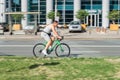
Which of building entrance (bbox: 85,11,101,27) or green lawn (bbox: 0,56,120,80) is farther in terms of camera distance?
building entrance (bbox: 85,11,101,27)

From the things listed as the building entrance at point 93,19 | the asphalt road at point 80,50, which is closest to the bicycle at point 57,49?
the asphalt road at point 80,50

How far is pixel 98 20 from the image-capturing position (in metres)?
78.8

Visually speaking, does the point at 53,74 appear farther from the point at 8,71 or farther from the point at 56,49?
the point at 56,49

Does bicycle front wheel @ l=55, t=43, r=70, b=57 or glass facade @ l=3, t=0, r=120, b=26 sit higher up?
glass facade @ l=3, t=0, r=120, b=26

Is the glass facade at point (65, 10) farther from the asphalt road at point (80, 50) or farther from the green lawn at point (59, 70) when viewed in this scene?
the green lawn at point (59, 70)

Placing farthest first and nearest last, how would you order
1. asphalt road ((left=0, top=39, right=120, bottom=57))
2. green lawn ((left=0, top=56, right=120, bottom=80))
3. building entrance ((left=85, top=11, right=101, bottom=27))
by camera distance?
building entrance ((left=85, top=11, right=101, bottom=27)) < asphalt road ((left=0, top=39, right=120, bottom=57)) < green lawn ((left=0, top=56, right=120, bottom=80))

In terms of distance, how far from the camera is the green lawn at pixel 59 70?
33.5ft

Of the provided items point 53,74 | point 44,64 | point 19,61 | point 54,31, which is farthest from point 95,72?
point 54,31

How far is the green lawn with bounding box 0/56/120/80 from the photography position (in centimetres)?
1022

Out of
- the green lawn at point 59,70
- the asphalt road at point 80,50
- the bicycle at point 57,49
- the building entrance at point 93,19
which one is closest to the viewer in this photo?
the green lawn at point 59,70

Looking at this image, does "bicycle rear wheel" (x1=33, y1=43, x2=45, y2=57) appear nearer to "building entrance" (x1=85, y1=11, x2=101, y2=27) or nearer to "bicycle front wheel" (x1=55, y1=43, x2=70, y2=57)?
"bicycle front wheel" (x1=55, y1=43, x2=70, y2=57)

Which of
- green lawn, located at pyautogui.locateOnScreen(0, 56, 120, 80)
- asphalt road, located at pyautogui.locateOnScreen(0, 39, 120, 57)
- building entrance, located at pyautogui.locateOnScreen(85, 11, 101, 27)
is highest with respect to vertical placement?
building entrance, located at pyautogui.locateOnScreen(85, 11, 101, 27)

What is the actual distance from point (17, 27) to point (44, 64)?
55.6 m

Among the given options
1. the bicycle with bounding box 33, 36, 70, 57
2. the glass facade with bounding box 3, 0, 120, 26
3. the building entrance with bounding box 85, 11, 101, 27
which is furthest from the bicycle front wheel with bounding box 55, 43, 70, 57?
the building entrance with bounding box 85, 11, 101, 27
